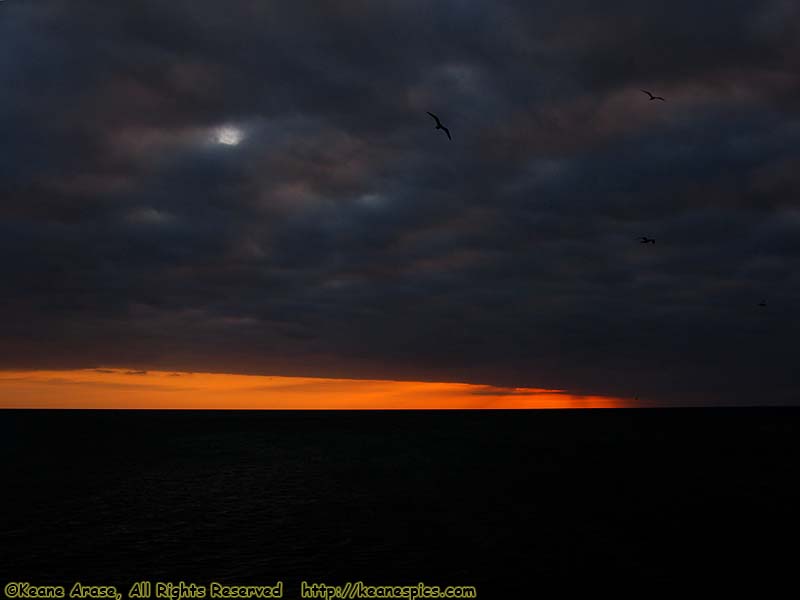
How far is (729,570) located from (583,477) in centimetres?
5176

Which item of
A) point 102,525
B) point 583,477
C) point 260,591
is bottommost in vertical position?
point 260,591

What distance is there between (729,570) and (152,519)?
4906 centimetres

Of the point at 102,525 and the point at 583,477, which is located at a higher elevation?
the point at 583,477

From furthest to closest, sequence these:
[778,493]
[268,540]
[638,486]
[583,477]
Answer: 1. [583,477]
2. [638,486]
3. [778,493]
4. [268,540]

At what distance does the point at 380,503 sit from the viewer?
69062 mm

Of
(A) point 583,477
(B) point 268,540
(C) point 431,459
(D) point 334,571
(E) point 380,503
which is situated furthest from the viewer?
(C) point 431,459

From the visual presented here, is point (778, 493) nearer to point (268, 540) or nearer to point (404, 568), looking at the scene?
point (404, 568)

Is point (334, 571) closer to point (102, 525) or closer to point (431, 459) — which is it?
point (102, 525)

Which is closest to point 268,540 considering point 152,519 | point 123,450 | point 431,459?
point 152,519

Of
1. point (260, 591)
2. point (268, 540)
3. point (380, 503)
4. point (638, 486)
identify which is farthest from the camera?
point (638, 486)

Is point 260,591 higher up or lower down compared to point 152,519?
lower down

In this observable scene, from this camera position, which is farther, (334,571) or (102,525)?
(102,525)

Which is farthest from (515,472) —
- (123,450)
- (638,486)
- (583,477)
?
(123,450)

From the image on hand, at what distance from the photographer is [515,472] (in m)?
101
